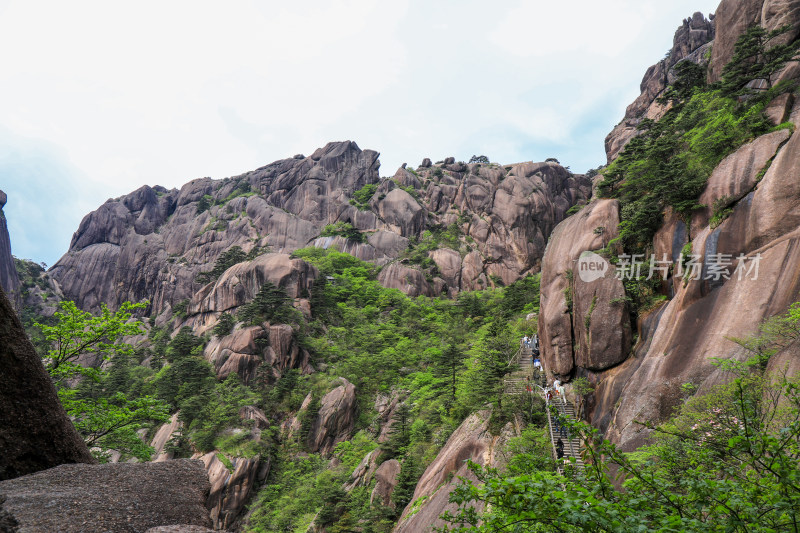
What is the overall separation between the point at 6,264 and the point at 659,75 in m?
91.8

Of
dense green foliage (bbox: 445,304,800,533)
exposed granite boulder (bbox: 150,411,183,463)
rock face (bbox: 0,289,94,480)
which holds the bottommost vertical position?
exposed granite boulder (bbox: 150,411,183,463)

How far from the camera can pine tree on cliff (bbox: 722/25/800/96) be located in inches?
613

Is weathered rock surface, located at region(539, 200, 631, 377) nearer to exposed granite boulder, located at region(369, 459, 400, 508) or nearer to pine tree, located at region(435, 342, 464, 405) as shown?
pine tree, located at region(435, 342, 464, 405)

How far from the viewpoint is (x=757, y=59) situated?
1747cm

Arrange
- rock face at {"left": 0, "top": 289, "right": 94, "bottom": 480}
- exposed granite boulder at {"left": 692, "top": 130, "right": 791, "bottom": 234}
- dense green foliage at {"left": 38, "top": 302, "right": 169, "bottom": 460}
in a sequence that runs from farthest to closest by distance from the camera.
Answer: exposed granite boulder at {"left": 692, "top": 130, "right": 791, "bottom": 234}, dense green foliage at {"left": 38, "top": 302, "right": 169, "bottom": 460}, rock face at {"left": 0, "top": 289, "right": 94, "bottom": 480}

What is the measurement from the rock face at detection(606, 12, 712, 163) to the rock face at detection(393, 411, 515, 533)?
→ 47.6m

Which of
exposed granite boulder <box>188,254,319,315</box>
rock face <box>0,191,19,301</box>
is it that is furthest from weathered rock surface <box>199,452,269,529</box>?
rock face <box>0,191,19,301</box>

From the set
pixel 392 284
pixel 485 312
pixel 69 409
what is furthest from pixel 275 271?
pixel 69 409

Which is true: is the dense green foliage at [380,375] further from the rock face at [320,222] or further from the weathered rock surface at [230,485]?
the rock face at [320,222]

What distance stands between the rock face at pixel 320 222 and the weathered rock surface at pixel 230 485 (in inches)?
1001

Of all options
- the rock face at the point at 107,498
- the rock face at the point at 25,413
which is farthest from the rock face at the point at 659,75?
the rock face at the point at 25,413

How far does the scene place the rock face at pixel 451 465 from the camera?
13055mm

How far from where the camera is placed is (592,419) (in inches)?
604

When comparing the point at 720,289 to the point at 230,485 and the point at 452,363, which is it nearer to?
the point at 452,363
